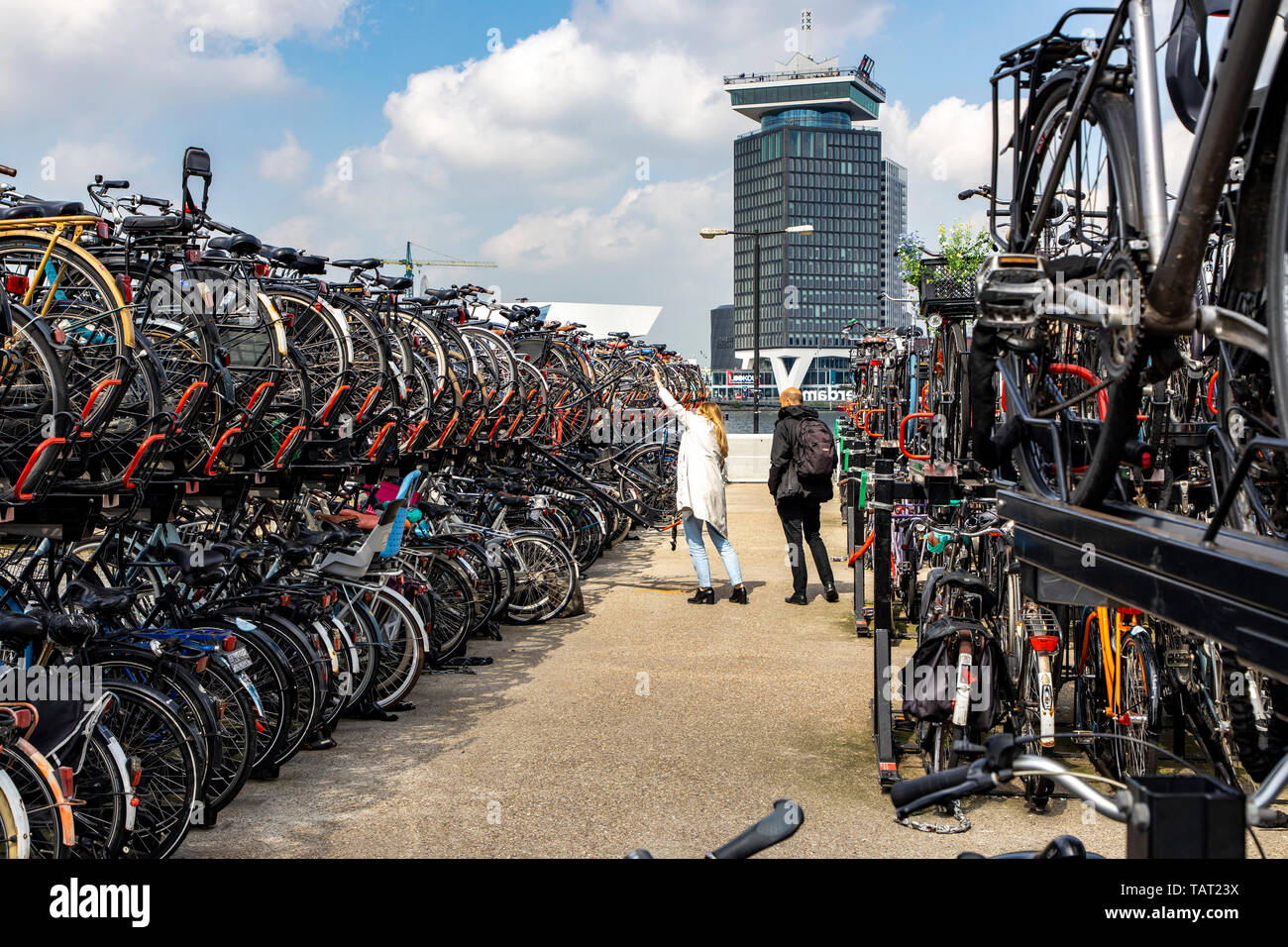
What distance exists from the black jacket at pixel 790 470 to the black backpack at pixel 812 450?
45 millimetres

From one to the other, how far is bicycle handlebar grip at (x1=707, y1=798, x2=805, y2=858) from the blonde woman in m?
8.72

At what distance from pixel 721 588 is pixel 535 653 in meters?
3.29

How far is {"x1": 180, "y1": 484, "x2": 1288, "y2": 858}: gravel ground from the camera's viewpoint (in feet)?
15.8

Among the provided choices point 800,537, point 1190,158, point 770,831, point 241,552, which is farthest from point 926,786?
point 800,537

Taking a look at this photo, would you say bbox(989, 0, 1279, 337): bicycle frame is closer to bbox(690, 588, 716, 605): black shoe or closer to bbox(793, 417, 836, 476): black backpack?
bbox(793, 417, 836, 476): black backpack

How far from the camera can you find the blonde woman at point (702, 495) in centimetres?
1042

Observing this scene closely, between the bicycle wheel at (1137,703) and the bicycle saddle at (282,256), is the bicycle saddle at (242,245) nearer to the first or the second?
the bicycle saddle at (282,256)

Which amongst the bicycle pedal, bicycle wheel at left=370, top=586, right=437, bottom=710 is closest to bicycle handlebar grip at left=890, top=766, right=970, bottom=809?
the bicycle pedal

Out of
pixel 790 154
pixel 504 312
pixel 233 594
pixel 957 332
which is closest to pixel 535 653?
pixel 233 594

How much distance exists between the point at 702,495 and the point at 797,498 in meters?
0.86

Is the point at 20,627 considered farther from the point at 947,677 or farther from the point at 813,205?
the point at 813,205
